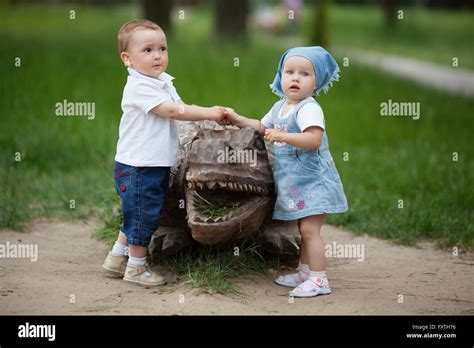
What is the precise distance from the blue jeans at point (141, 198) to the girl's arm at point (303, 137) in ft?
2.65

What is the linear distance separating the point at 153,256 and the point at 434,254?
245 centimetres

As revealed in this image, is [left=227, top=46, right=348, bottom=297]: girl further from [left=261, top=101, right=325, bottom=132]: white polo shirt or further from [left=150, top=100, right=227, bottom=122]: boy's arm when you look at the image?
[left=150, top=100, right=227, bottom=122]: boy's arm

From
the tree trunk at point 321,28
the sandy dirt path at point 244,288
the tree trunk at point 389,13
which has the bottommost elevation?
the sandy dirt path at point 244,288

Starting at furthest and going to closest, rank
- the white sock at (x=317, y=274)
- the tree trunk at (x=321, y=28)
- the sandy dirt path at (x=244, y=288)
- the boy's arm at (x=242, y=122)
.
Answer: the tree trunk at (x=321, y=28) < the boy's arm at (x=242, y=122) < the white sock at (x=317, y=274) < the sandy dirt path at (x=244, y=288)

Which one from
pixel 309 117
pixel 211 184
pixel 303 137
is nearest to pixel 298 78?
pixel 309 117

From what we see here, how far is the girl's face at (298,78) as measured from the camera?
5.05m

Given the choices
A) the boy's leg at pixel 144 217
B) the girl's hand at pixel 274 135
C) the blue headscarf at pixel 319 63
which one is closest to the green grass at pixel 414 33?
the blue headscarf at pixel 319 63

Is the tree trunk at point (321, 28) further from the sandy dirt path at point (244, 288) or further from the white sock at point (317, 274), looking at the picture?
the white sock at point (317, 274)

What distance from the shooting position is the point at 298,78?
506cm

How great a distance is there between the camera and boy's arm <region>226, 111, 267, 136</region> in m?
5.23

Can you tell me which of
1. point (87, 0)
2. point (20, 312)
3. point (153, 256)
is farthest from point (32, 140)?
point (87, 0)

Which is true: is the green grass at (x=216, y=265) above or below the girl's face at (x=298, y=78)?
below

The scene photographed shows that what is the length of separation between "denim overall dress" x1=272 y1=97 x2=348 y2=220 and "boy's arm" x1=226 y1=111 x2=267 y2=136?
22cm

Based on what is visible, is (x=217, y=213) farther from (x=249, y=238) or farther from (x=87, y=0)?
(x=87, y=0)
